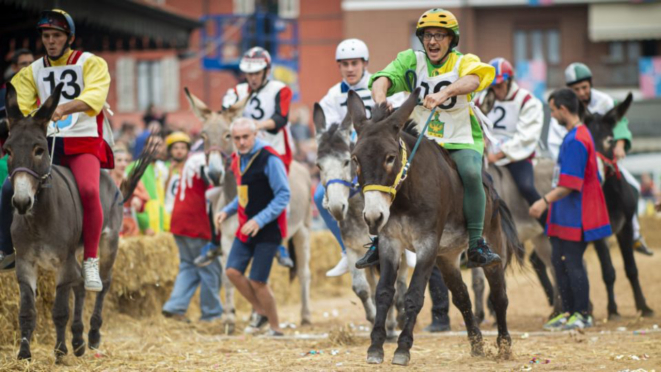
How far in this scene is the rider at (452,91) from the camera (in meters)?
7.54

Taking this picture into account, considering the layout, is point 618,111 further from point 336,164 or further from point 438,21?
point 438,21

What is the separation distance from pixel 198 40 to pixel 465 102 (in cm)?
3252

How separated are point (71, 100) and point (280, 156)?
12.1 feet

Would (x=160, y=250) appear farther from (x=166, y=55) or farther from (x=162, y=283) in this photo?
(x=166, y=55)

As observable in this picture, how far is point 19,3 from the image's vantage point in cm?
1269

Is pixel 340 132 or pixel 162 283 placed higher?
pixel 340 132

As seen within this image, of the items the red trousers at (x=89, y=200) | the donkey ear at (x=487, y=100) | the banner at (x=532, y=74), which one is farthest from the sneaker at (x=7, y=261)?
the banner at (x=532, y=74)

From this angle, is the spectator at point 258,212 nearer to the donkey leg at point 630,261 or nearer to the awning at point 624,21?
the donkey leg at point 630,261

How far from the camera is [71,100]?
8406 mm

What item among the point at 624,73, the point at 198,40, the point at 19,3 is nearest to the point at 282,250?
the point at 19,3

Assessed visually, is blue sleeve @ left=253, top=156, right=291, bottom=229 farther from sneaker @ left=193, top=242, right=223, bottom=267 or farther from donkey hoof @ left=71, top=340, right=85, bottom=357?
donkey hoof @ left=71, top=340, right=85, bottom=357

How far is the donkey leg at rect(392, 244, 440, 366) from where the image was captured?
694 centimetres

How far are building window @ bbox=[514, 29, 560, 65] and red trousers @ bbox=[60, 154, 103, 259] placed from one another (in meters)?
33.5

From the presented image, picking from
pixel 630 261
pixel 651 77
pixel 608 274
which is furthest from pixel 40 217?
pixel 651 77
